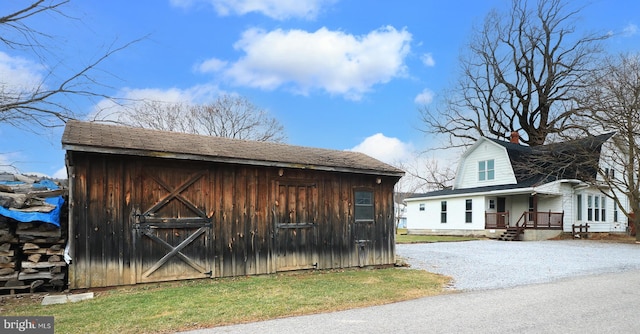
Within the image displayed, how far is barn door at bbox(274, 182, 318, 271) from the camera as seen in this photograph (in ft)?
34.1

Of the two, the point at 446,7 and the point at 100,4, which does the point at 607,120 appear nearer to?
the point at 446,7

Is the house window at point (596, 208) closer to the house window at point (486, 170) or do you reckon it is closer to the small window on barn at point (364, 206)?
the house window at point (486, 170)

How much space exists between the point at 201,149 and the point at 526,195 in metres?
22.5

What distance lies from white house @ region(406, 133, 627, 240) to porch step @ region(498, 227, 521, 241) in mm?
225

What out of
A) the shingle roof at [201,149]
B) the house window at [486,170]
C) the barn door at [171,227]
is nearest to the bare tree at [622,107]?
the house window at [486,170]

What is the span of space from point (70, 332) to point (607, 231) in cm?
3022

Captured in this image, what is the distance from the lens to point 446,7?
1434 centimetres

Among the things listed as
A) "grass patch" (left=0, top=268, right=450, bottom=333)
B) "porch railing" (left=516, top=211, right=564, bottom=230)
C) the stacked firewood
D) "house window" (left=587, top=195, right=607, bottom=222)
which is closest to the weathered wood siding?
"grass patch" (left=0, top=268, right=450, bottom=333)

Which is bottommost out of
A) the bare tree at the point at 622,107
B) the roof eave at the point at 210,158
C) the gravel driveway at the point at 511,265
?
the gravel driveway at the point at 511,265

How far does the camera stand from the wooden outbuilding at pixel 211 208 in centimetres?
827

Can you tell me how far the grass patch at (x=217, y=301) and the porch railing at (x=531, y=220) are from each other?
53.0 feet

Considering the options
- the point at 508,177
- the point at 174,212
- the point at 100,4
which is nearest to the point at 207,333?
the point at 174,212

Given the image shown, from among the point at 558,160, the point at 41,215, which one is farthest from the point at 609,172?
the point at 41,215

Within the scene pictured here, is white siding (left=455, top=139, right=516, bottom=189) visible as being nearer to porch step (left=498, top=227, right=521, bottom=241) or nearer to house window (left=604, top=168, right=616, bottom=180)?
porch step (left=498, top=227, right=521, bottom=241)
